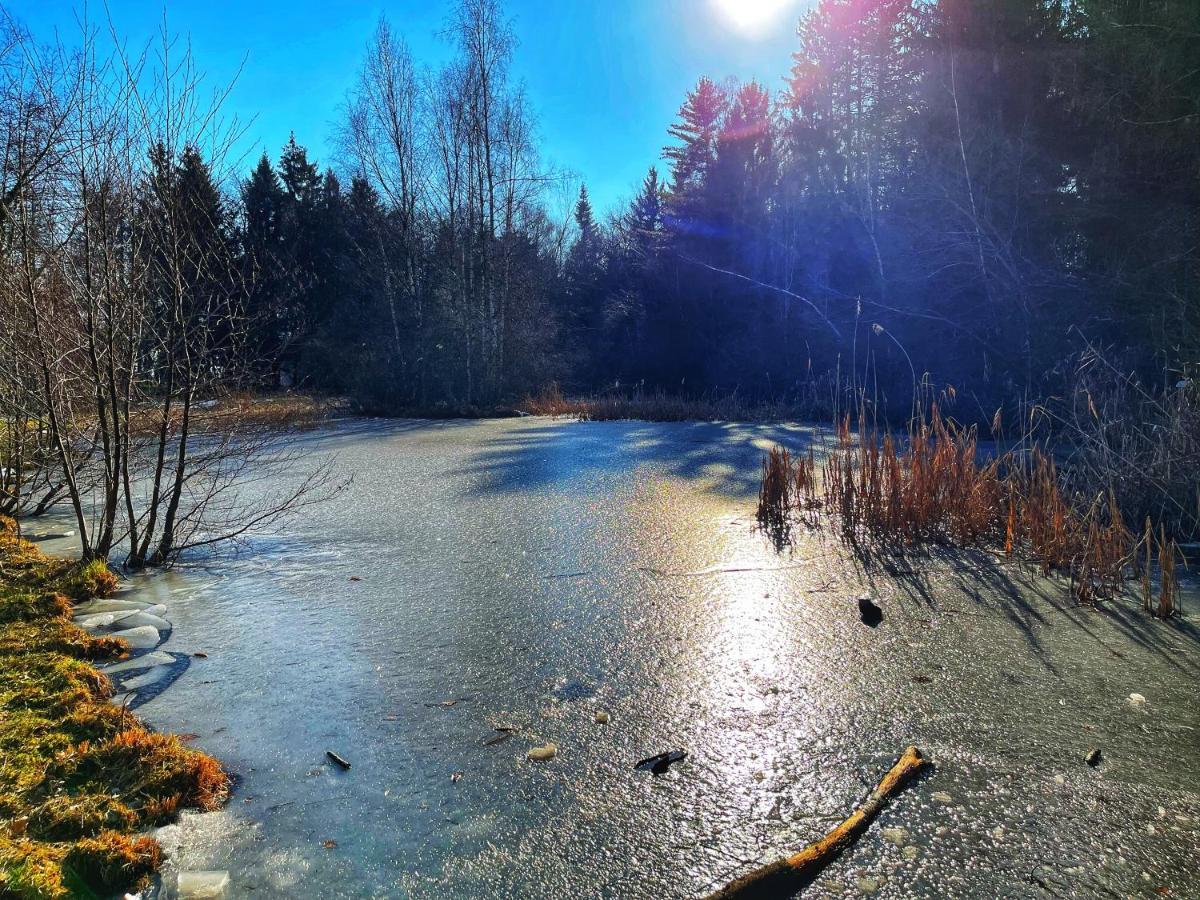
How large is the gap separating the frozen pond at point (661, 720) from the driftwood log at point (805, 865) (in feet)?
0.09

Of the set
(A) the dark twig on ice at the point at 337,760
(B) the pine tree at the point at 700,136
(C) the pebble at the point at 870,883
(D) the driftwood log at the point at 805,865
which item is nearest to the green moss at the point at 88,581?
(A) the dark twig on ice at the point at 337,760

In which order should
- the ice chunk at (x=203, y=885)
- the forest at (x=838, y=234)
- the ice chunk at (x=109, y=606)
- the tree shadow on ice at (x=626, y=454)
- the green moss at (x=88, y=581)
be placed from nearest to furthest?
1. the ice chunk at (x=203, y=885)
2. the ice chunk at (x=109, y=606)
3. the green moss at (x=88, y=581)
4. the tree shadow on ice at (x=626, y=454)
5. the forest at (x=838, y=234)

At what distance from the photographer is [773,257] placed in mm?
16641

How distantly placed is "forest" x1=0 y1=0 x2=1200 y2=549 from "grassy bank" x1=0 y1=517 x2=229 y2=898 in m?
1.21

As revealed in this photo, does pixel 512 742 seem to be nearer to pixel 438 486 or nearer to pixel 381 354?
pixel 438 486

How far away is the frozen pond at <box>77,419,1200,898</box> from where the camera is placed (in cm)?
124

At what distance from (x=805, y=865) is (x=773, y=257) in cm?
1671

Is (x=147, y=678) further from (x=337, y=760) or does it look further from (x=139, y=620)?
(x=337, y=760)

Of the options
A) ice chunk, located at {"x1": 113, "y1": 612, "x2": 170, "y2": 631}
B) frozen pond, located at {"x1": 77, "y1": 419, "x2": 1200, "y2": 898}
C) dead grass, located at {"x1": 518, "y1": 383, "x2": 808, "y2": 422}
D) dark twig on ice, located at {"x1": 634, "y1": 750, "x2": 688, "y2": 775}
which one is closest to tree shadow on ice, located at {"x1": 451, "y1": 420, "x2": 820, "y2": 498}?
dead grass, located at {"x1": 518, "y1": 383, "x2": 808, "y2": 422}

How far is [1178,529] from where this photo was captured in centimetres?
348

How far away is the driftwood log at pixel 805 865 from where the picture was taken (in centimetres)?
115

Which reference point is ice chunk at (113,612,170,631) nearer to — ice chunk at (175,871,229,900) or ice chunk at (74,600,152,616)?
ice chunk at (74,600,152,616)

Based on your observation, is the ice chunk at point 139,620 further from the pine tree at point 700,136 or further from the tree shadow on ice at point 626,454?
the pine tree at point 700,136

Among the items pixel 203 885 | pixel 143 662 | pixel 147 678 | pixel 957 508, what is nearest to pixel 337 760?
pixel 203 885
